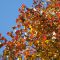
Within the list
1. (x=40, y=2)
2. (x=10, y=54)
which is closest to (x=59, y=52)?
(x=10, y=54)

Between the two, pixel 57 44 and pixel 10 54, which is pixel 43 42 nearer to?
pixel 57 44

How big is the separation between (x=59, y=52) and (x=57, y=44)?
301 millimetres

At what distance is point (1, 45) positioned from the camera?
12414mm

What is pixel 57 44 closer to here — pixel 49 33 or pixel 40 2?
pixel 49 33

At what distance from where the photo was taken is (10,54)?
1209 cm

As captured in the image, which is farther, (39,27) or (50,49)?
(39,27)

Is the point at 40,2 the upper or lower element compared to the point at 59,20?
upper

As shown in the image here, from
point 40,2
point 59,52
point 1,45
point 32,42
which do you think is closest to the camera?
point 59,52

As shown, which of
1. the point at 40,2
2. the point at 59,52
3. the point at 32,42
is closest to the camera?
the point at 59,52

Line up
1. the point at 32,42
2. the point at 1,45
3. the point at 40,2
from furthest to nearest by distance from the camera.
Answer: the point at 40,2
the point at 1,45
the point at 32,42

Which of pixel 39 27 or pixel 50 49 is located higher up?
pixel 39 27

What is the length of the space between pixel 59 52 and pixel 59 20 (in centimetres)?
141

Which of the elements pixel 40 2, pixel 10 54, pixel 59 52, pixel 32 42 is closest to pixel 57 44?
pixel 59 52

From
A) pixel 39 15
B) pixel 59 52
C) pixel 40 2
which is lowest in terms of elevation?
pixel 59 52
